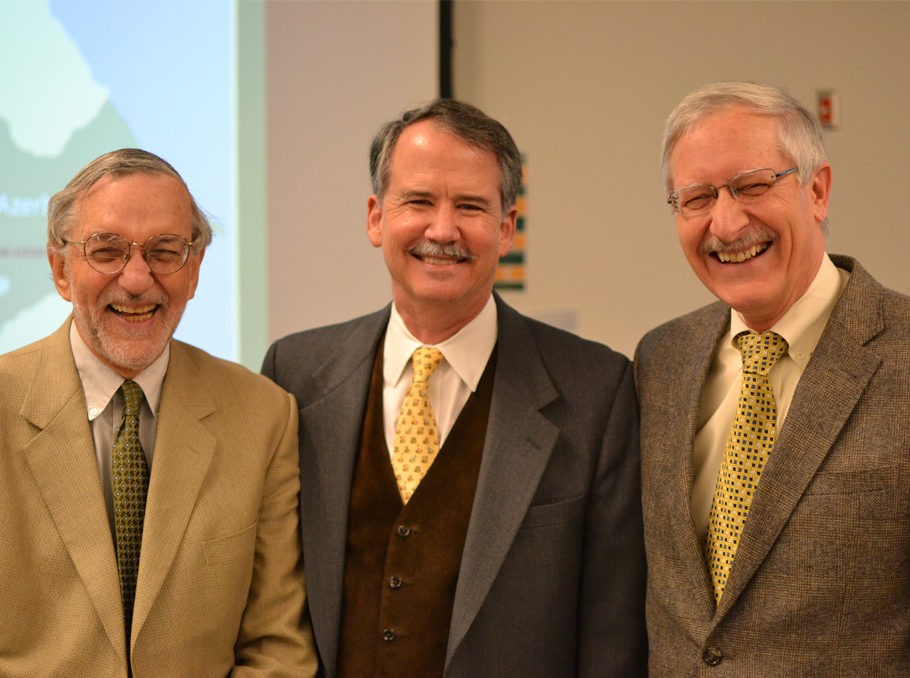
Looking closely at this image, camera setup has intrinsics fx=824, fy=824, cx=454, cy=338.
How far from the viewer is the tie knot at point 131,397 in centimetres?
164

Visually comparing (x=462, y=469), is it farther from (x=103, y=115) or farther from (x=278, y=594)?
(x=103, y=115)

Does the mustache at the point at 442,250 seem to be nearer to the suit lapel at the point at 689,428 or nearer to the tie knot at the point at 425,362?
the tie knot at the point at 425,362

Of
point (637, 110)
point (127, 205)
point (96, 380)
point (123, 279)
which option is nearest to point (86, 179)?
point (127, 205)

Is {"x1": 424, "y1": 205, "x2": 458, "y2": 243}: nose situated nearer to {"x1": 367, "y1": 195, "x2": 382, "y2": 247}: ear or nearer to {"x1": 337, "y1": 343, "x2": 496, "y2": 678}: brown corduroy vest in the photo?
{"x1": 367, "y1": 195, "x2": 382, "y2": 247}: ear

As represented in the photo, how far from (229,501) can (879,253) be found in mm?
3061

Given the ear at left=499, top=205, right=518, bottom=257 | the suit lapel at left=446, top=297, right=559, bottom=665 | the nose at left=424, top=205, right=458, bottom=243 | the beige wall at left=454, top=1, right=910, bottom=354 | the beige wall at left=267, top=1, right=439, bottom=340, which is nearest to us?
the suit lapel at left=446, top=297, right=559, bottom=665

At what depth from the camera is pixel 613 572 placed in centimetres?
181

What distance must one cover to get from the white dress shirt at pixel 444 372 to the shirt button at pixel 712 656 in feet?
2.24

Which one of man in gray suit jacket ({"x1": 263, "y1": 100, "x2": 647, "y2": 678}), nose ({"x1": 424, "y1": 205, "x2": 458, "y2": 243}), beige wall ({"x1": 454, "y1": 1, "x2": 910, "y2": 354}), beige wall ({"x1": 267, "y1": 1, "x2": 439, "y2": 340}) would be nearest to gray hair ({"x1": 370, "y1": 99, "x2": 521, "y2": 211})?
man in gray suit jacket ({"x1": 263, "y1": 100, "x2": 647, "y2": 678})

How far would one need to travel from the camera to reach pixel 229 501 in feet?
5.46

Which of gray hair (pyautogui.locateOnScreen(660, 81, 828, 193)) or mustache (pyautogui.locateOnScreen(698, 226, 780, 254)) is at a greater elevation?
gray hair (pyautogui.locateOnScreen(660, 81, 828, 193))

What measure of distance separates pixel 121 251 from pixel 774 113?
1.30m

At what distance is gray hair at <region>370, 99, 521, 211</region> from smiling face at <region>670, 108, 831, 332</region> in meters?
0.41

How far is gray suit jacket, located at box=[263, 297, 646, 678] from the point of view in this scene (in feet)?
5.64
